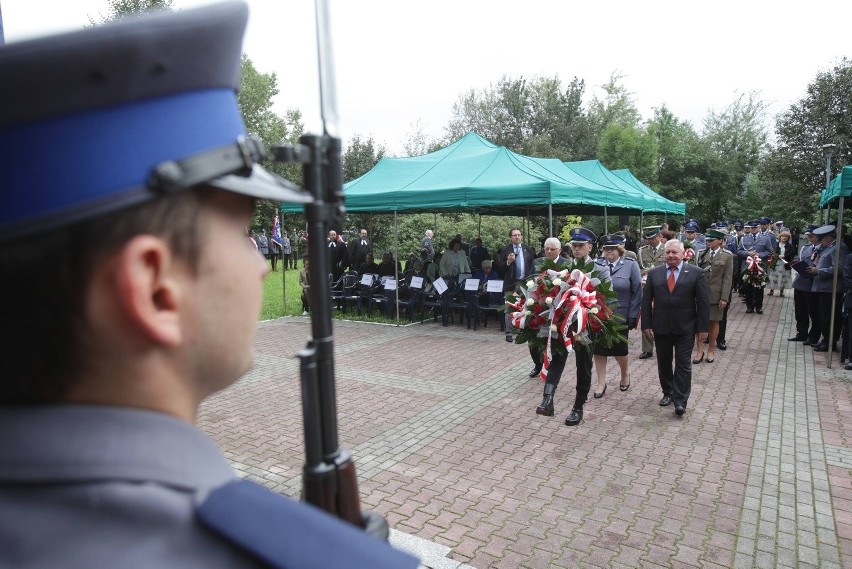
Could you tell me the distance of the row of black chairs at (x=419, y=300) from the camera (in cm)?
1230

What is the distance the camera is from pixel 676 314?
259 inches

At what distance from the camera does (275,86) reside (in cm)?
4034

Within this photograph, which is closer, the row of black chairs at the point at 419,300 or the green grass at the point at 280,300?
the row of black chairs at the point at 419,300

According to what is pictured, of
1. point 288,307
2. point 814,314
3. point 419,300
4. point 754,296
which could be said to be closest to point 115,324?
point 814,314

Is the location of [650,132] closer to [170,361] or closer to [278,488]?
[278,488]

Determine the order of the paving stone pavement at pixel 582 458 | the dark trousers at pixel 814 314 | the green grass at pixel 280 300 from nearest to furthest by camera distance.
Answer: the paving stone pavement at pixel 582 458, the dark trousers at pixel 814 314, the green grass at pixel 280 300

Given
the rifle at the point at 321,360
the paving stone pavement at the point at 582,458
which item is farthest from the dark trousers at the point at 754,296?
the rifle at the point at 321,360

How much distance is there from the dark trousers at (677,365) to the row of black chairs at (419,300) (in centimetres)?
535

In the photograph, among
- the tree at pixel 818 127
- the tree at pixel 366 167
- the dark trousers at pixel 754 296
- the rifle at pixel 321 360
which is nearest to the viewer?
the rifle at pixel 321 360

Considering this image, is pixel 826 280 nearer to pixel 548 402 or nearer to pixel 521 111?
pixel 548 402

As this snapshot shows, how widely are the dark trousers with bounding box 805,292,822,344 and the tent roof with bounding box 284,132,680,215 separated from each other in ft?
14.0

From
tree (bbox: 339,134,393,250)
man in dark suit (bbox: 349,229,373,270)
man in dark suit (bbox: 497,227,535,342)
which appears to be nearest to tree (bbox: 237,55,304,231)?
tree (bbox: 339,134,393,250)

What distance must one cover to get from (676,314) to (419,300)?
7344 millimetres

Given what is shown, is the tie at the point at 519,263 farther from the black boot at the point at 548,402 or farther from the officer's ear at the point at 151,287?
the officer's ear at the point at 151,287
